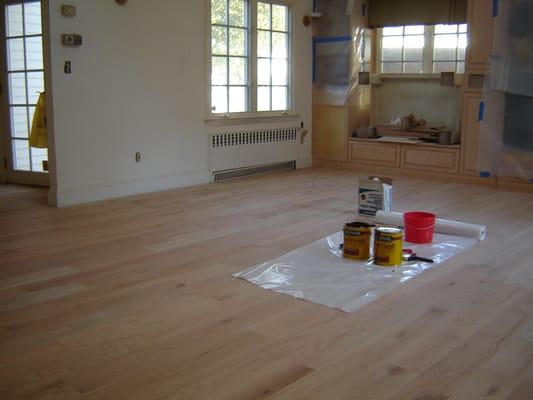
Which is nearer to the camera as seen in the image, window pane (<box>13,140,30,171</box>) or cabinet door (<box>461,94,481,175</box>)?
window pane (<box>13,140,30,171</box>)

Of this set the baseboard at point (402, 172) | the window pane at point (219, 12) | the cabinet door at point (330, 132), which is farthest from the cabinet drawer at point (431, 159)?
the window pane at point (219, 12)

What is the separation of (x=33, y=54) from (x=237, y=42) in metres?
2.19

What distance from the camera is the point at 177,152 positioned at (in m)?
6.55

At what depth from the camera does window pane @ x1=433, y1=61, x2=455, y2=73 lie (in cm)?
753

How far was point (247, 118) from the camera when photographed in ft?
23.7

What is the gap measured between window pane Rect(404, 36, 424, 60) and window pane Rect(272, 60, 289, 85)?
156cm

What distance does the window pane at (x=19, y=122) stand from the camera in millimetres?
6516

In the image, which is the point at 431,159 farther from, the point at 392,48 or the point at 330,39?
the point at 330,39

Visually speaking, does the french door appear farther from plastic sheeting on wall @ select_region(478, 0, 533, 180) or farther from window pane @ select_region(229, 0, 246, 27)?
plastic sheeting on wall @ select_region(478, 0, 533, 180)

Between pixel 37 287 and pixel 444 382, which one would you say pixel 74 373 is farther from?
pixel 444 382

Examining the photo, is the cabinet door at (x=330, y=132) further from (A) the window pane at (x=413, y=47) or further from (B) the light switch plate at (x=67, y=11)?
(B) the light switch plate at (x=67, y=11)

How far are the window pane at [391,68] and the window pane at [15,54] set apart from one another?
442 centimetres

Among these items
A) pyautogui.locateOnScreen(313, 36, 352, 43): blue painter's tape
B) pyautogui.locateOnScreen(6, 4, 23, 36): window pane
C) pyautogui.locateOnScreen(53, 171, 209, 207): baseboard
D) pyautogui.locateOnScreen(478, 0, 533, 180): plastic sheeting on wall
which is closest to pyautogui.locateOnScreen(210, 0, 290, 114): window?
pyautogui.locateOnScreen(313, 36, 352, 43): blue painter's tape

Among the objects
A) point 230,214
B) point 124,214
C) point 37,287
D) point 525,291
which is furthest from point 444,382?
point 124,214
